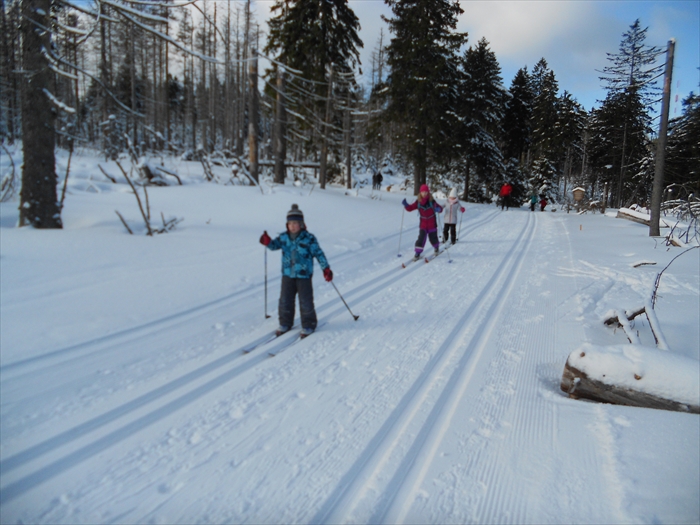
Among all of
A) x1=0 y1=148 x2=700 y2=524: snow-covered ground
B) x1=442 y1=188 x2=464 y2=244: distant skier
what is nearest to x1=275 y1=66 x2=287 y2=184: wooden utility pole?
x1=442 y1=188 x2=464 y2=244: distant skier

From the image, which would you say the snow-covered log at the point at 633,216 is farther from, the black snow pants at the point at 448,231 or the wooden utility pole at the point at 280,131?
the wooden utility pole at the point at 280,131

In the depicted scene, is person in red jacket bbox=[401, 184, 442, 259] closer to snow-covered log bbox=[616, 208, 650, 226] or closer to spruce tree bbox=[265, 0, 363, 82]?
snow-covered log bbox=[616, 208, 650, 226]

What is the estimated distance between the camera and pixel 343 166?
31.9 metres

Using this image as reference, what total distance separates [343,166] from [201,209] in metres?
21.5

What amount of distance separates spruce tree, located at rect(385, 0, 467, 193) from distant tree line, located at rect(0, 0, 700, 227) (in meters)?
0.08

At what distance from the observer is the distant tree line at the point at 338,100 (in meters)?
7.25

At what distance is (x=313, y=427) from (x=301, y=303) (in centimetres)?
207

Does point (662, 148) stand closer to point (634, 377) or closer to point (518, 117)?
point (634, 377)

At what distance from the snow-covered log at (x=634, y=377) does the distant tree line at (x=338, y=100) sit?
537 cm

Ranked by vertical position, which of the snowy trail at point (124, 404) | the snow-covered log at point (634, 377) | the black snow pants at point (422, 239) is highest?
the black snow pants at point (422, 239)

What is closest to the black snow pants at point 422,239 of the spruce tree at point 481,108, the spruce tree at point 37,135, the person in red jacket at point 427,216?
the person in red jacket at point 427,216

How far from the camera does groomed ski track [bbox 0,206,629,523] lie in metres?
2.29

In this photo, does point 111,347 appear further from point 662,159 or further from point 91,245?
point 662,159

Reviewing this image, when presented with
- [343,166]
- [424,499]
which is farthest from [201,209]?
[343,166]
